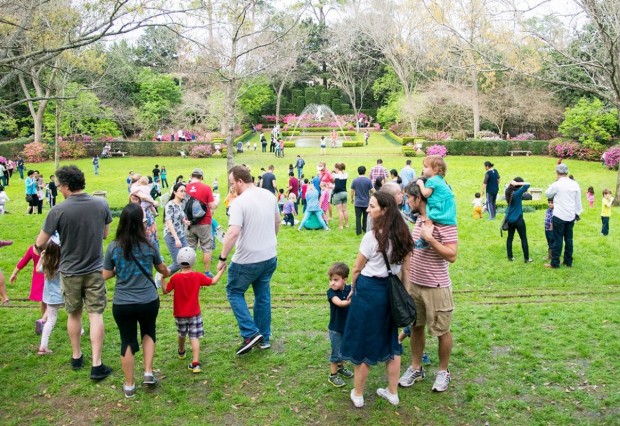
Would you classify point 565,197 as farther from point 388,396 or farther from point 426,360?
point 388,396

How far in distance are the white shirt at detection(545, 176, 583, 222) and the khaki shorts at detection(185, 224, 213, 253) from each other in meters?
5.33

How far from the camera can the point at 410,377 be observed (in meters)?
4.95

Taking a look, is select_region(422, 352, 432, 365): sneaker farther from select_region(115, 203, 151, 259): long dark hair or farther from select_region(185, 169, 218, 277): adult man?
select_region(185, 169, 218, 277): adult man

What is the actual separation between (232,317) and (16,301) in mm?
3294

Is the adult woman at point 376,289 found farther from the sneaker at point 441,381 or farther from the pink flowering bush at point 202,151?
the pink flowering bush at point 202,151

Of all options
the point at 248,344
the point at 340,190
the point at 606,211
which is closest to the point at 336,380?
the point at 248,344

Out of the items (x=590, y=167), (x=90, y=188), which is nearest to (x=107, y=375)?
(x=90, y=188)

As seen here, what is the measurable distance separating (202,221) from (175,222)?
1.46ft

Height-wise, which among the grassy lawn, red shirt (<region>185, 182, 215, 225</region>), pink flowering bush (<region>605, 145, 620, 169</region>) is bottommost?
the grassy lawn

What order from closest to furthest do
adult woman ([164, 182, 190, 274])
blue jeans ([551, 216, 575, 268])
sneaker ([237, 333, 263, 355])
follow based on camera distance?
sneaker ([237, 333, 263, 355]) < adult woman ([164, 182, 190, 274]) < blue jeans ([551, 216, 575, 268])

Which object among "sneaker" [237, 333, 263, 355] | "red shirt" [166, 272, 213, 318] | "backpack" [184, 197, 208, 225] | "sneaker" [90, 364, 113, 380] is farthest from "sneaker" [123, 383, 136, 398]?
"backpack" [184, 197, 208, 225]

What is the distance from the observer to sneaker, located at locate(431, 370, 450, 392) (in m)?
4.82

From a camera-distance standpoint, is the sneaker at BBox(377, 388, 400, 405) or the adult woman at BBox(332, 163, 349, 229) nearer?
the sneaker at BBox(377, 388, 400, 405)

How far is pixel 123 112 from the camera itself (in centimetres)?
3806
